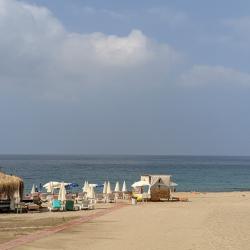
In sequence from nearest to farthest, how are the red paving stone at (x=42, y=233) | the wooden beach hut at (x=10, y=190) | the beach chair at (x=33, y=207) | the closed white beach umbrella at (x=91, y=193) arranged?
1. the red paving stone at (x=42, y=233)
2. the wooden beach hut at (x=10, y=190)
3. the beach chair at (x=33, y=207)
4. the closed white beach umbrella at (x=91, y=193)

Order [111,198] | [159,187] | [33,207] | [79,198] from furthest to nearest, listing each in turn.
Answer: [159,187] < [111,198] < [79,198] < [33,207]

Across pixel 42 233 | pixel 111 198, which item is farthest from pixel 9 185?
pixel 111 198

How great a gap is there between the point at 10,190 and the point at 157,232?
9.23 meters

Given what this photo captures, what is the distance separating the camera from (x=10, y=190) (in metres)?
23.0

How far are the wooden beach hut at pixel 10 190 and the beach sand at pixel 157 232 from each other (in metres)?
4.45

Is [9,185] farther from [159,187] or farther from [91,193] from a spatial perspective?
[159,187]

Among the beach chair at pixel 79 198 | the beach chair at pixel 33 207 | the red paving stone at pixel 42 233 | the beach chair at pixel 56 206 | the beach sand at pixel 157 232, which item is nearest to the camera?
the red paving stone at pixel 42 233

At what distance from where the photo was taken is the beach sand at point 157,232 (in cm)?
1360

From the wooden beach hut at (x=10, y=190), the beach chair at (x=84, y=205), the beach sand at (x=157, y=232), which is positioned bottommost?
the beach sand at (x=157, y=232)

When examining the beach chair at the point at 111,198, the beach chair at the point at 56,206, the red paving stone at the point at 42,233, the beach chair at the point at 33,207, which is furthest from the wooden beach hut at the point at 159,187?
the red paving stone at the point at 42,233

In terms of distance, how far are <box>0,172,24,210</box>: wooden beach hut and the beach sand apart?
445cm

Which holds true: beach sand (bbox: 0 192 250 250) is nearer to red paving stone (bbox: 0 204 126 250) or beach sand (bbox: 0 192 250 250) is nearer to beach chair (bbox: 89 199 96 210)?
red paving stone (bbox: 0 204 126 250)

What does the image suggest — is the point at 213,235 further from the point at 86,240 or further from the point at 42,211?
the point at 42,211

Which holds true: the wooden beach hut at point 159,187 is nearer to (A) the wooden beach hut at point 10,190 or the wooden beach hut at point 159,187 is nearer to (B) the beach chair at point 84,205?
(B) the beach chair at point 84,205
